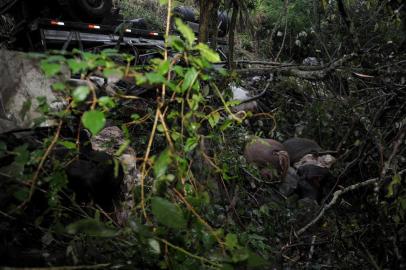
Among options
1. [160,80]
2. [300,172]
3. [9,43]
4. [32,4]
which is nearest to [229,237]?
[160,80]

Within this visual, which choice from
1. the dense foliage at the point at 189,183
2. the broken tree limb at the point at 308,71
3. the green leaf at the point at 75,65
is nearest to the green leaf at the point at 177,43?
the dense foliage at the point at 189,183

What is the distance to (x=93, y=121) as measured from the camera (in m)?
1.37

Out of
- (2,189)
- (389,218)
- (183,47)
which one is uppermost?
(183,47)

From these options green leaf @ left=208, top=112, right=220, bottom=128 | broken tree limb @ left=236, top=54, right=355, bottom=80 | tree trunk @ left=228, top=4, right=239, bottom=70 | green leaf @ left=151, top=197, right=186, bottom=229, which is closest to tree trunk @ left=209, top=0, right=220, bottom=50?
tree trunk @ left=228, top=4, right=239, bottom=70

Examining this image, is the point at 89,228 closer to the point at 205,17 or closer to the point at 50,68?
the point at 50,68

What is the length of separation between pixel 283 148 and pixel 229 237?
4.07m

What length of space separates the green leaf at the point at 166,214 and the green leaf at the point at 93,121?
386 millimetres

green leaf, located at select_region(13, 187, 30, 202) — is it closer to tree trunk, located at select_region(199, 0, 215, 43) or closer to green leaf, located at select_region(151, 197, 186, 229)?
green leaf, located at select_region(151, 197, 186, 229)

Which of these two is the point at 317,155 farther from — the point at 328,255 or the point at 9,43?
the point at 9,43

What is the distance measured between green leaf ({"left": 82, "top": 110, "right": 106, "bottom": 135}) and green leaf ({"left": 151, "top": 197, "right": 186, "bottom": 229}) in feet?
1.26

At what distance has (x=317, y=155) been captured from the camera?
218 inches

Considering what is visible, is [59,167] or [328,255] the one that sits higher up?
[59,167]

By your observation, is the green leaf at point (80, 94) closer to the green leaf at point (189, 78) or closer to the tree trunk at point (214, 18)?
the green leaf at point (189, 78)

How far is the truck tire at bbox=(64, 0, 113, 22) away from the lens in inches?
255
